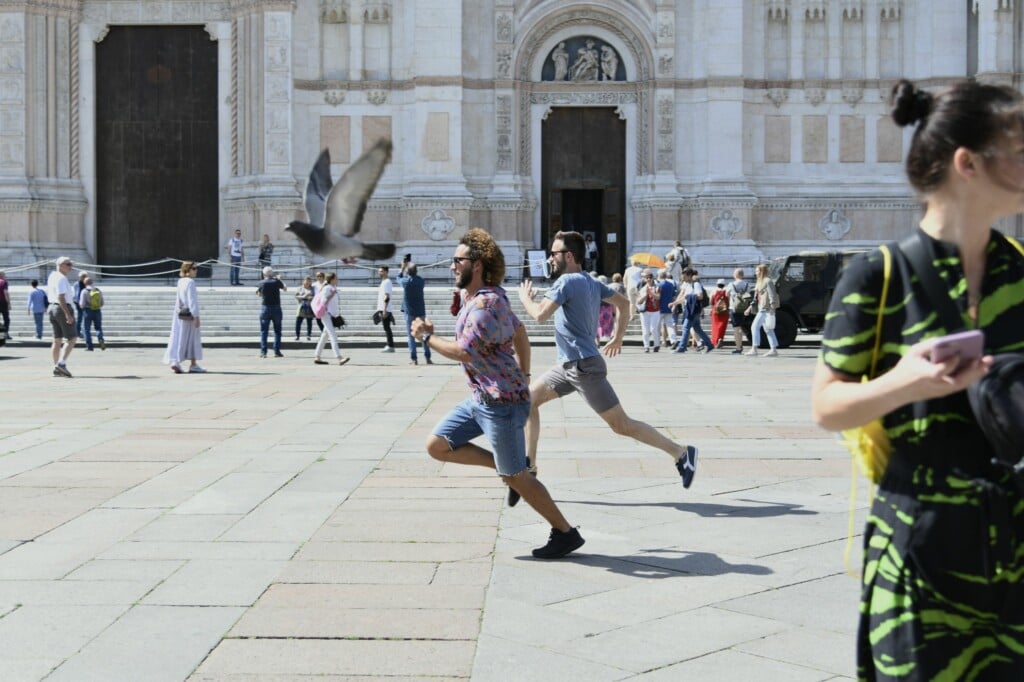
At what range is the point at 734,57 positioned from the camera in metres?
34.9

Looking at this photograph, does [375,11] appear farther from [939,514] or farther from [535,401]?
[939,514]

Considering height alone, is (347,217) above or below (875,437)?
above

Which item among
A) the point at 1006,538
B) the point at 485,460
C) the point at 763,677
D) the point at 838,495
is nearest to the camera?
the point at 1006,538

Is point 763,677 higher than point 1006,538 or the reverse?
the reverse

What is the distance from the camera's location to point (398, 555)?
24.3 feet

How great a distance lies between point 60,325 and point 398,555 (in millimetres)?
13513

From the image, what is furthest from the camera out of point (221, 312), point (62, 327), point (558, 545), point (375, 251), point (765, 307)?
point (221, 312)

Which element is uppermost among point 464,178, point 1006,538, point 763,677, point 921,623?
point 464,178

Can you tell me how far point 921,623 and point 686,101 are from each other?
33327mm

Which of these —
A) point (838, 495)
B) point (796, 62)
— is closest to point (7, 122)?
point (796, 62)

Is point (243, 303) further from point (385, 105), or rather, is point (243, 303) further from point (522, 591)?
point (522, 591)

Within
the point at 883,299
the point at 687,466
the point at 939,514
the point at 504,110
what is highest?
the point at 504,110

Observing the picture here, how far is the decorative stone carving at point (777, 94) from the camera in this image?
117 feet

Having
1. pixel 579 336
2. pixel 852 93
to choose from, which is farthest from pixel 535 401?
pixel 852 93
